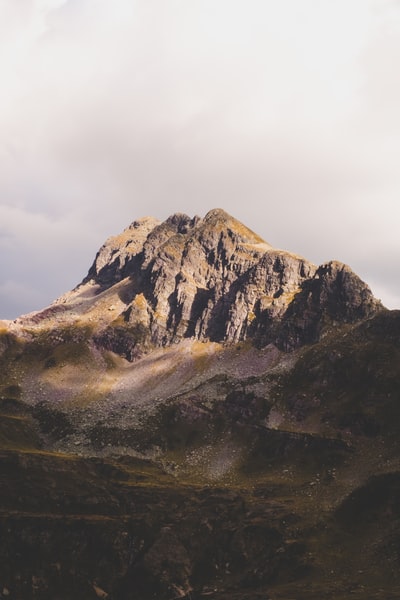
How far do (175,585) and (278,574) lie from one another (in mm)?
18609

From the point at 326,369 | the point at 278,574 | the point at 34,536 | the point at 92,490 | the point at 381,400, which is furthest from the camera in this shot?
the point at 326,369

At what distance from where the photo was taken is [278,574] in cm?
8700

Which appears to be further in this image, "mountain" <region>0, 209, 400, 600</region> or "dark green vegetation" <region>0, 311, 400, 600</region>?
"mountain" <region>0, 209, 400, 600</region>

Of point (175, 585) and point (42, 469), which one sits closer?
point (175, 585)

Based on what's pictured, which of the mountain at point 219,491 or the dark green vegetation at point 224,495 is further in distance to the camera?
the mountain at point 219,491

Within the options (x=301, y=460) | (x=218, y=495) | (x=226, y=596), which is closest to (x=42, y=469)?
(x=218, y=495)

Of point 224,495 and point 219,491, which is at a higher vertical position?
point 219,491

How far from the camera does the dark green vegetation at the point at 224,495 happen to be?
8781 cm

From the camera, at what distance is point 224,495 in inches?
4877

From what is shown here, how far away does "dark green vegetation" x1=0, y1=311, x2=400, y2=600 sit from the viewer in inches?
3457

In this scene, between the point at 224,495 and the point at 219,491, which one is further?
the point at 219,491

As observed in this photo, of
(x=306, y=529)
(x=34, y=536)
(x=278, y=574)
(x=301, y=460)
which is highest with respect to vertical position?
(x=301, y=460)

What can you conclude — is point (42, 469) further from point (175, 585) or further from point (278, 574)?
point (278, 574)

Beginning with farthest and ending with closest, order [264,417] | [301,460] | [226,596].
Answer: [264,417]
[301,460]
[226,596]
